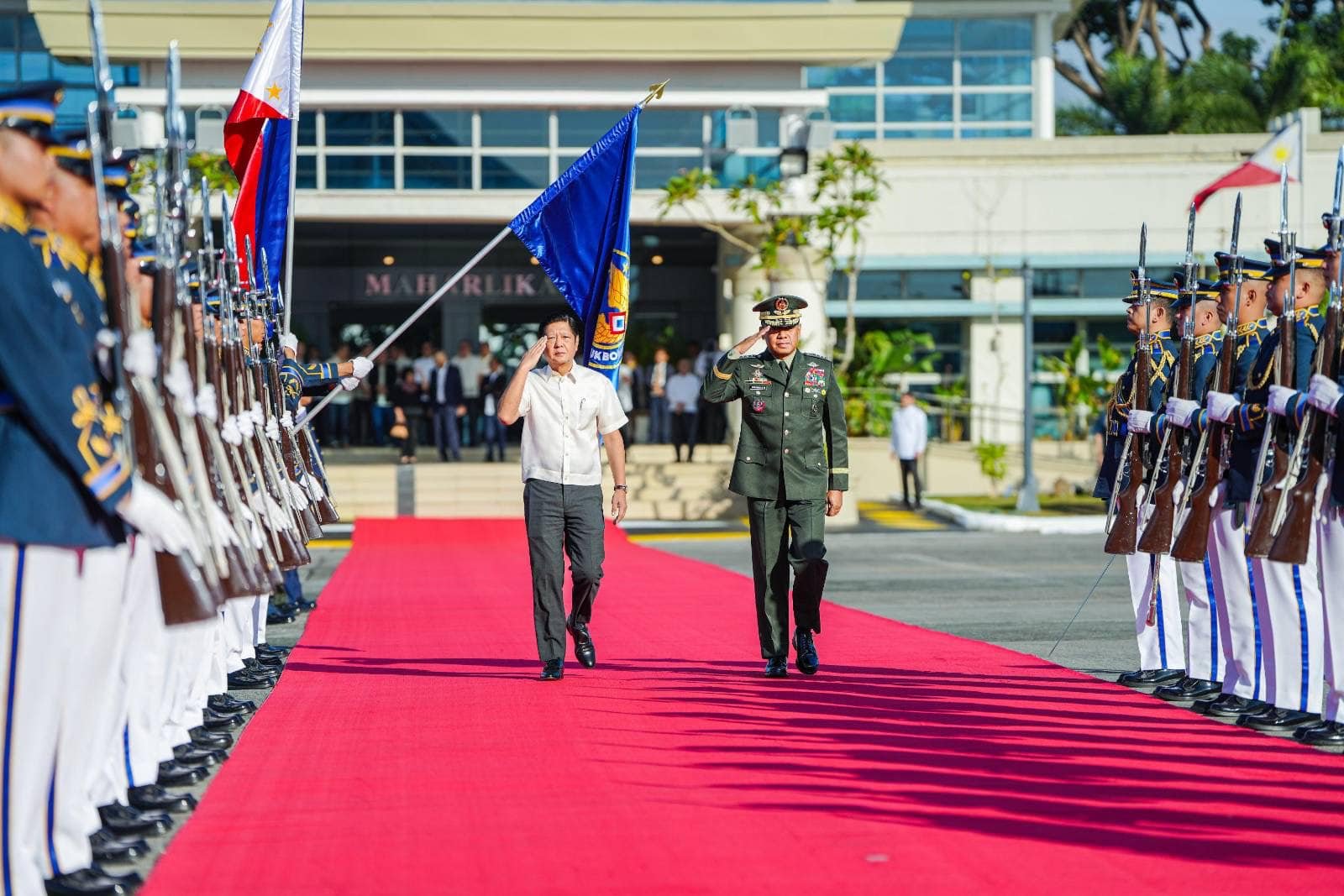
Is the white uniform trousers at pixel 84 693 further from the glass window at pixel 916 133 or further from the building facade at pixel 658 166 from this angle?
the glass window at pixel 916 133

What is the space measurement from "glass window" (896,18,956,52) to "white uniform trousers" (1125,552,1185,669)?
38430 millimetres

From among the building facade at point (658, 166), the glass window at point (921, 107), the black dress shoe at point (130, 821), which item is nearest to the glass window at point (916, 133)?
the glass window at point (921, 107)

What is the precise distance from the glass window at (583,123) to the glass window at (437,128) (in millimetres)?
1529

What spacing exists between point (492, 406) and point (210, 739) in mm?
20903

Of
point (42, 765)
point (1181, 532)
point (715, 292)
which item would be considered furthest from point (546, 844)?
point (715, 292)

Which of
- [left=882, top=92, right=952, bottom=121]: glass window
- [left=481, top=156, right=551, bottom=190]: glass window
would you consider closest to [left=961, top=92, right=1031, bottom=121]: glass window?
[left=882, top=92, right=952, bottom=121]: glass window

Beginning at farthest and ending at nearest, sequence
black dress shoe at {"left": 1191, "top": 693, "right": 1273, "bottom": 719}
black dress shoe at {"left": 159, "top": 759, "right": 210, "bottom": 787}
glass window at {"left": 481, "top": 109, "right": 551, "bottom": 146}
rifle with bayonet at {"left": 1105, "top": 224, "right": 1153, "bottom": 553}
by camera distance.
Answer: glass window at {"left": 481, "top": 109, "right": 551, "bottom": 146}, rifle with bayonet at {"left": 1105, "top": 224, "right": 1153, "bottom": 553}, black dress shoe at {"left": 1191, "top": 693, "right": 1273, "bottom": 719}, black dress shoe at {"left": 159, "top": 759, "right": 210, "bottom": 787}

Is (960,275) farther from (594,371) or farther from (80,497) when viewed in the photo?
(80,497)

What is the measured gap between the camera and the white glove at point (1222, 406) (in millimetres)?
8695

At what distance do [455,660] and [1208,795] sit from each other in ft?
18.0

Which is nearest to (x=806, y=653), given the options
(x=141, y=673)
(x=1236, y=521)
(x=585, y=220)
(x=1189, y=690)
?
(x=1189, y=690)

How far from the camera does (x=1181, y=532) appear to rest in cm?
895

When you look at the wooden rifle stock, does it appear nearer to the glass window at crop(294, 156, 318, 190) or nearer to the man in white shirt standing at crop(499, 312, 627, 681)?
the man in white shirt standing at crop(499, 312, 627, 681)

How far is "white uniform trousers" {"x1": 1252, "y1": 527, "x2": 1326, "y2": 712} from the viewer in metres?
8.48
